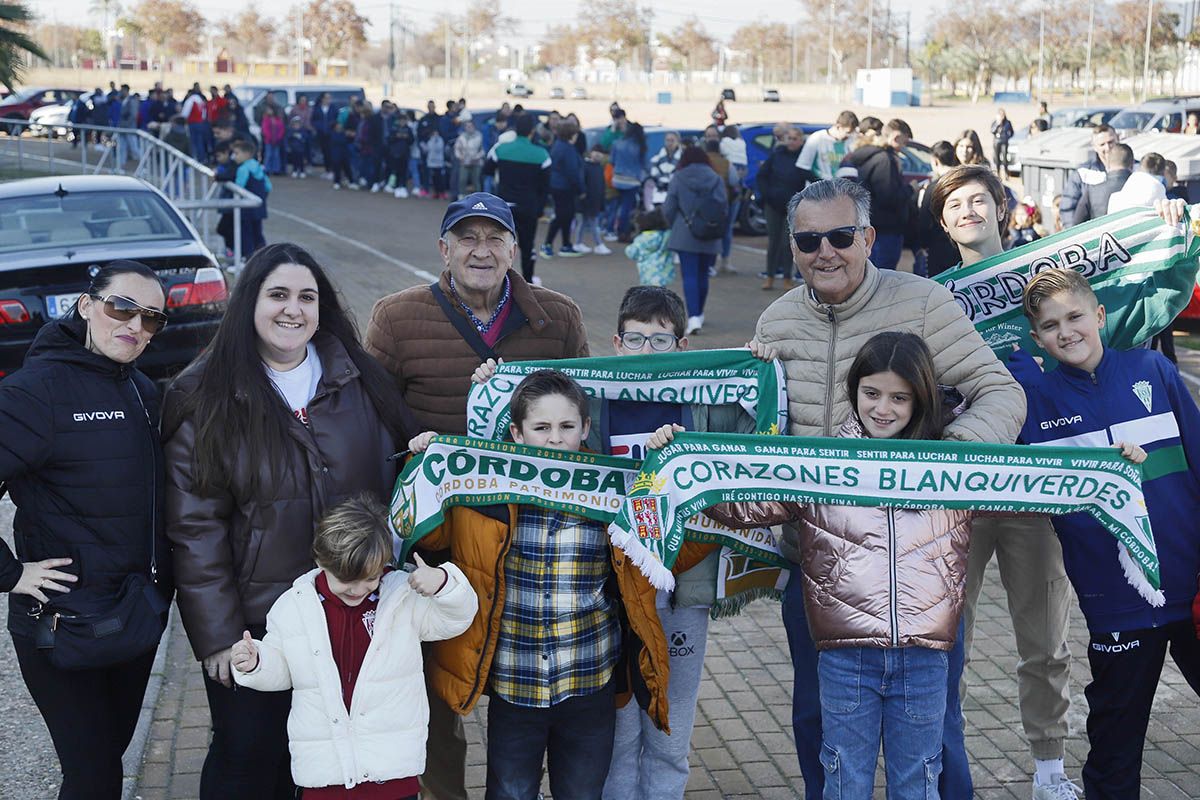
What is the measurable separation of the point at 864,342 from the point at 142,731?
3.43 metres

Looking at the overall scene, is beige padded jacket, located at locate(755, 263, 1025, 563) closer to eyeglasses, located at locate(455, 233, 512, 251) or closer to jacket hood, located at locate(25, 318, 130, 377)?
eyeglasses, located at locate(455, 233, 512, 251)

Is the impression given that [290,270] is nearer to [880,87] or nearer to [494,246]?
[494,246]

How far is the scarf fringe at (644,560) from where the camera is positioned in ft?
12.7

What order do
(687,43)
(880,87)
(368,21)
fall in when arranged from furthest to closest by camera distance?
1. (687,43)
2. (368,21)
3. (880,87)

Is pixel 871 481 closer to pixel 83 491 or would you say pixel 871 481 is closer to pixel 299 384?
pixel 299 384

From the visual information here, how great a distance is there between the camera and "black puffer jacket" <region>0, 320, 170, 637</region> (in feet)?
12.1

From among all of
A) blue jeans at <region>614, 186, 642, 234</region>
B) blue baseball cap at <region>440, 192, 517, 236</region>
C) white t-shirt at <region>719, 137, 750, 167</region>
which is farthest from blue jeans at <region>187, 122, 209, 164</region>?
blue baseball cap at <region>440, 192, 517, 236</region>

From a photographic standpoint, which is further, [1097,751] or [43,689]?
[1097,751]

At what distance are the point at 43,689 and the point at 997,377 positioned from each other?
3.03 m

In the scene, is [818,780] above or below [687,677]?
below

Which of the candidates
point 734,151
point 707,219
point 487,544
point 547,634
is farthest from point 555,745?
point 734,151

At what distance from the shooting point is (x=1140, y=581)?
4016 millimetres

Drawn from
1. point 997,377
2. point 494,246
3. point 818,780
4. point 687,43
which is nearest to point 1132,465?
point 997,377

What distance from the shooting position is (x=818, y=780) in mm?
4414
